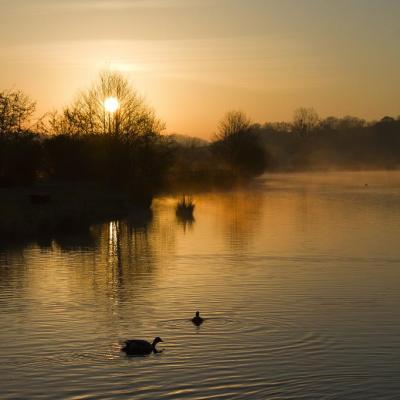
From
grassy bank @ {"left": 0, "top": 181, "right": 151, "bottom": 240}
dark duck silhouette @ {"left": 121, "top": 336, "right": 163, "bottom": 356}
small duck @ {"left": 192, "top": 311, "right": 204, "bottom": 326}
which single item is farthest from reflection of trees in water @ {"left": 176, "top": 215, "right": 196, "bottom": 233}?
dark duck silhouette @ {"left": 121, "top": 336, "right": 163, "bottom": 356}

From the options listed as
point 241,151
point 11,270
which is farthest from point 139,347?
point 241,151

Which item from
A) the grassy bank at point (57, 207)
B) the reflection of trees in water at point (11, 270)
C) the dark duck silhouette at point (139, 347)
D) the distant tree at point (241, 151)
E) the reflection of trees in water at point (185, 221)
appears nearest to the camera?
the dark duck silhouette at point (139, 347)

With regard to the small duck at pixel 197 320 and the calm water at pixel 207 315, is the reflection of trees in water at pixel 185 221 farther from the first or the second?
the small duck at pixel 197 320

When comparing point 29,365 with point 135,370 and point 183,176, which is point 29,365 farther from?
point 183,176

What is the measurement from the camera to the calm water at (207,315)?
14.3m

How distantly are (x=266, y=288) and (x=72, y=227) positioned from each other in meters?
21.3

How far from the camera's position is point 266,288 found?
24.0 m

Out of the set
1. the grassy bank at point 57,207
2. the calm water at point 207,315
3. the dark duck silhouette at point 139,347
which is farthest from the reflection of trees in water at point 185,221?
the dark duck silhouette at point 139,347

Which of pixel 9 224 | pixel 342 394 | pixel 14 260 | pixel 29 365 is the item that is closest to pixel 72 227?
pixel 9 224

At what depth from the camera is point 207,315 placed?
19.9 meters

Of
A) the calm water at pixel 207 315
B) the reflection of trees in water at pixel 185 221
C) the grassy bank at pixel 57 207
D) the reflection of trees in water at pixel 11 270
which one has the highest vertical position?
the grassy bank at pixel 57 207

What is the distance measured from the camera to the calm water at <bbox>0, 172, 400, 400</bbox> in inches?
563

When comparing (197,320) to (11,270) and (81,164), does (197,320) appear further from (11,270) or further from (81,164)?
(81,164)

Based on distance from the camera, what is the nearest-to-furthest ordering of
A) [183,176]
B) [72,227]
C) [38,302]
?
[38,302], [72,227], [183,176]
